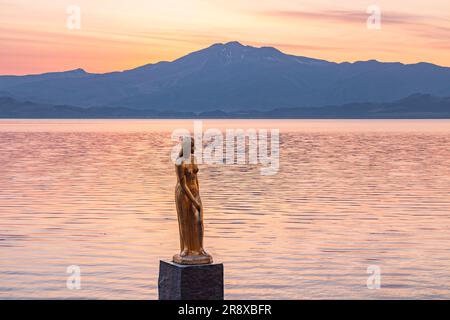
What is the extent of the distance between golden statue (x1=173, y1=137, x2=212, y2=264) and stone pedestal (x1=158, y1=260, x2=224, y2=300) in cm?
20

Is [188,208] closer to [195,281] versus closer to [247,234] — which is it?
[195,281]

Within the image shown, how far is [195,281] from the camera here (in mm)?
15797

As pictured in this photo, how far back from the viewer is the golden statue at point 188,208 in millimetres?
16062

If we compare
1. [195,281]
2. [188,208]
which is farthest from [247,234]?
[195,281]

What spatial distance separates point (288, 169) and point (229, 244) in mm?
41955

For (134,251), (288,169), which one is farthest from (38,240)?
(288,169)

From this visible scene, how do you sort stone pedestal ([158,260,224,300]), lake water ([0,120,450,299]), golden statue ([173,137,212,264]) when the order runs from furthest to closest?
lake water ([0,120,450,299]) < golden statue ([173,137,212,264]) < stone pedestal ([158,260,224,300])

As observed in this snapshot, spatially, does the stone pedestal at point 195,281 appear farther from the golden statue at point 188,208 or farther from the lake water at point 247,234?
the lake water at point 247,234

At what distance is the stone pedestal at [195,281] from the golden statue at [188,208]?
0.20 metres

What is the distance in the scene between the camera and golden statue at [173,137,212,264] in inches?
632

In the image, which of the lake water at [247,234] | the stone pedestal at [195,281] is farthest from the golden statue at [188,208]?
the lake water at [247,234]

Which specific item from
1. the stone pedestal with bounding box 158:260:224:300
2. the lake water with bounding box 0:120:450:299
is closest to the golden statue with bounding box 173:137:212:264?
the stone pedestal with bounding box 158:260:224:300

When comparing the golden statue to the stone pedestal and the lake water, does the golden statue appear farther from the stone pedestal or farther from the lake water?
the lake water
